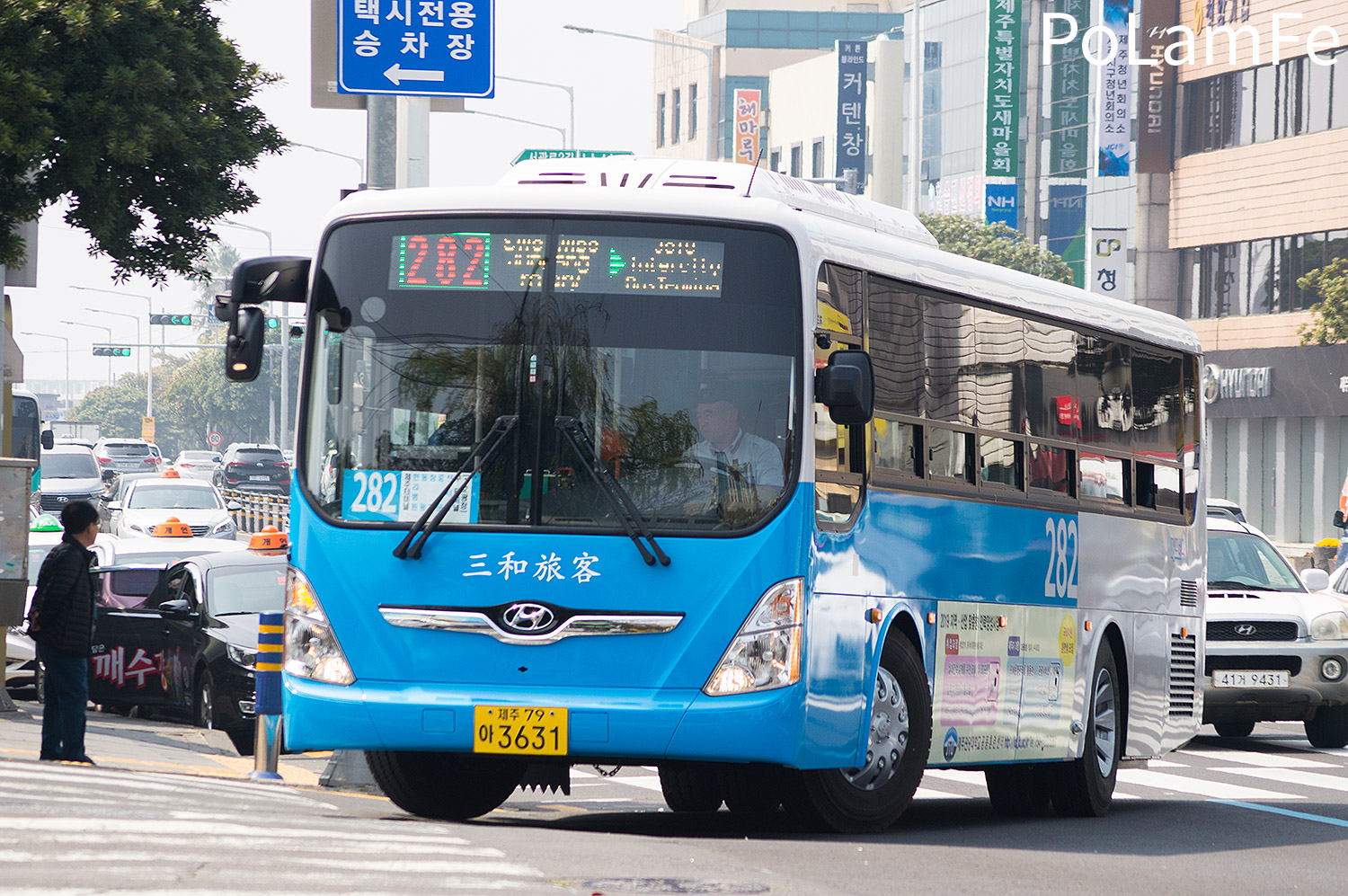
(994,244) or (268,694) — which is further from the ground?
(994,244)

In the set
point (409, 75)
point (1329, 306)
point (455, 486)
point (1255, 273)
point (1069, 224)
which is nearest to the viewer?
point (455, 486)

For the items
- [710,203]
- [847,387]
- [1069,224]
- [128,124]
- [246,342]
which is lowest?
[847,387]

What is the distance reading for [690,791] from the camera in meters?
11.5

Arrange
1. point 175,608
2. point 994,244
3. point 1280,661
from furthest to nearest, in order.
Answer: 1. point 994,244
2. point 1280,661
3. point 175,608

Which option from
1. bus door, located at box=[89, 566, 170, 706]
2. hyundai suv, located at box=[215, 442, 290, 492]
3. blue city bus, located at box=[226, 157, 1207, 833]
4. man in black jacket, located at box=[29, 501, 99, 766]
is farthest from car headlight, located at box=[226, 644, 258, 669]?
hyundai suv, located at box=[215, 442, 290, 492]

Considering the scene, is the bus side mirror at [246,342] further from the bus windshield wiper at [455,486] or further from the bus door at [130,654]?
the bus door at [130,654]

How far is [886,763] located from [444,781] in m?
2.15

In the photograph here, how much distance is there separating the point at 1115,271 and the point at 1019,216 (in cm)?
2350

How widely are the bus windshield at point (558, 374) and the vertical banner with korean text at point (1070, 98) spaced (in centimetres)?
5913

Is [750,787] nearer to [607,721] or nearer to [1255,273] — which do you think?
[607,721]

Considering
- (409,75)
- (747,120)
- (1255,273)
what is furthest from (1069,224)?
(409,75)

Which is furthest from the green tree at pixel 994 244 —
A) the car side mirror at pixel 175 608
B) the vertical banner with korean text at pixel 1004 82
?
the car side mirror at pixel 175 608

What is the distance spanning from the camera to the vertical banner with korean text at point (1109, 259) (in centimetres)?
4897

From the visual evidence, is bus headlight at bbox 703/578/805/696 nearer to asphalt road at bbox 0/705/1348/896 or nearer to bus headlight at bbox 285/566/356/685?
asphalt road at bbox 0/705/1348/896
